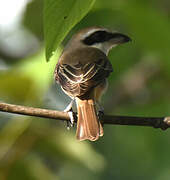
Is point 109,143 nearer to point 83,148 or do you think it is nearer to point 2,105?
point 83,148

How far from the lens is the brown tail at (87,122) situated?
4035 mm

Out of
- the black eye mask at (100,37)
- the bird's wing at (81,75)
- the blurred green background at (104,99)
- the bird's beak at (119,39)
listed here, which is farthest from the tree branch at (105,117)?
the black eye mask at (100,37)

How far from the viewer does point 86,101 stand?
4398 millimetres

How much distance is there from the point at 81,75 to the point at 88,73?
69mm

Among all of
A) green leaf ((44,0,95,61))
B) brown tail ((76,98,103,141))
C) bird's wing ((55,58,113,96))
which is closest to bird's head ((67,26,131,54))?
bird's wing ((55,58,113,96))

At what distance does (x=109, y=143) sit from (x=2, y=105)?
451 centimetres

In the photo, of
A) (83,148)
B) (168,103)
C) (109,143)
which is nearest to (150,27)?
(83,148)

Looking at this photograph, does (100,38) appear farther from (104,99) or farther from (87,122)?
(87,122)

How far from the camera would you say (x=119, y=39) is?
5.51m

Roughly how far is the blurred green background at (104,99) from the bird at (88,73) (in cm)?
17

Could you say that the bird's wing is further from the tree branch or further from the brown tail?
the tree branch

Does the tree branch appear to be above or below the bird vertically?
above

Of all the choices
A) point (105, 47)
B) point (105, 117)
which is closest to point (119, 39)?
point (105, 47)

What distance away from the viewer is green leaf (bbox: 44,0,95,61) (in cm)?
217
